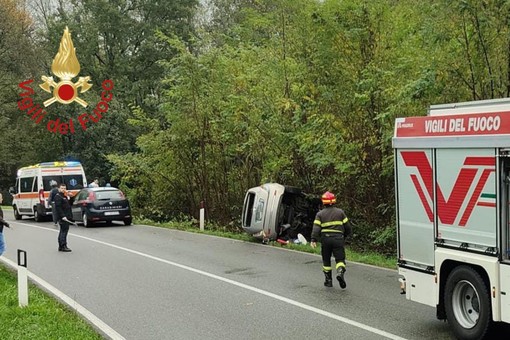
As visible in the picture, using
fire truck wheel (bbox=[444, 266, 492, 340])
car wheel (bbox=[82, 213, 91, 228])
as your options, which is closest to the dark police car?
car wheel (bbox=[82, 213, 91, 228])

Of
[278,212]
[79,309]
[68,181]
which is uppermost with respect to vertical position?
[68,181]

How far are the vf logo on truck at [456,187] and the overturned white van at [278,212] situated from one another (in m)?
8.96

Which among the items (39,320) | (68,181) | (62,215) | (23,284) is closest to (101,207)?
(68,181)

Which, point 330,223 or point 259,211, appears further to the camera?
point 259,211

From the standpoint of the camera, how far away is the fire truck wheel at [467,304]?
21.1 ft

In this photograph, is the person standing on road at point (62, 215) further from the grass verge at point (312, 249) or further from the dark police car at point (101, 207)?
the dark police car at point (101, 207)

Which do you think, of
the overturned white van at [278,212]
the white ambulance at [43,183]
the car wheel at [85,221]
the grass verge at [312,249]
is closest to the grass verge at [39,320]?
the grass verge at [312,249]

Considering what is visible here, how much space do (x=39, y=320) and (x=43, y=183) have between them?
2023cm

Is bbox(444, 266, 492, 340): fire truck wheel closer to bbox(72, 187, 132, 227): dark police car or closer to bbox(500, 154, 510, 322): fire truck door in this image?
bbox(500, 154, 510, 322): fire truck door

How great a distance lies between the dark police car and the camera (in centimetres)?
2262

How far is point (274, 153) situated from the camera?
19.0 metres

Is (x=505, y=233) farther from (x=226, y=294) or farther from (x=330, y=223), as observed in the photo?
(x=226, y=294)

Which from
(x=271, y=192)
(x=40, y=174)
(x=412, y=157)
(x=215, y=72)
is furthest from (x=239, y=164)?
(x=412, y=157)

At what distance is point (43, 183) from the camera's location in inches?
1062
